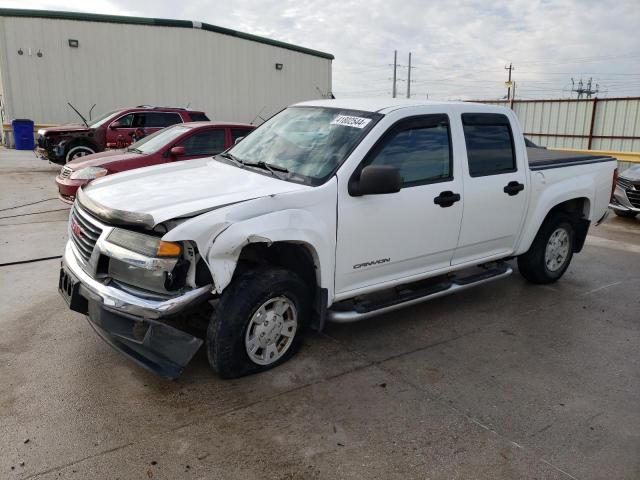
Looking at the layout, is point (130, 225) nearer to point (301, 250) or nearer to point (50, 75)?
point (301, 250)

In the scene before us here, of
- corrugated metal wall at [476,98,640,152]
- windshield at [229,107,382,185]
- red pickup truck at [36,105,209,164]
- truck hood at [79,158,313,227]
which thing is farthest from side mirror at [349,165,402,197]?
corrugated metal wall at [476,98,640,152]

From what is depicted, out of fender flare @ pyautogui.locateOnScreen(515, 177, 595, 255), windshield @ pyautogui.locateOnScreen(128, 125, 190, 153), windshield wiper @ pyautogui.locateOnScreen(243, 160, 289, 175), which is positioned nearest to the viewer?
windshield wiper @ pyautogui.locateOnScreen(243, 160, 289, 175)

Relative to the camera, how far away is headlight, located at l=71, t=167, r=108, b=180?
308 inches

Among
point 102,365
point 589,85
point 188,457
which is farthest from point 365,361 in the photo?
point 589,85

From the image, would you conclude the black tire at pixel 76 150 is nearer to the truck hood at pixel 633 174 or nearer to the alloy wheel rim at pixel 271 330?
the alloy wheel rim at pixel 271 330

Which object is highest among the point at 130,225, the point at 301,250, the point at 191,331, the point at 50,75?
the point at 50,75

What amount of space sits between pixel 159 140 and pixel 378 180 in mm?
5994

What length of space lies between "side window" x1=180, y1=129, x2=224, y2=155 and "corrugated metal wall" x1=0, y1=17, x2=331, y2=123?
1491cm

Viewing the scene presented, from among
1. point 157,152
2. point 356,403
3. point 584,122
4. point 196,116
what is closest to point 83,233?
point 356,403

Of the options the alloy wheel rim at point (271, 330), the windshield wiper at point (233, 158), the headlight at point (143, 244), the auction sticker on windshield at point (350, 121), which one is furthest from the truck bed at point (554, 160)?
the headlight at point (143, 244)

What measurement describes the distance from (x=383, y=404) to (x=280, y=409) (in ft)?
2.18

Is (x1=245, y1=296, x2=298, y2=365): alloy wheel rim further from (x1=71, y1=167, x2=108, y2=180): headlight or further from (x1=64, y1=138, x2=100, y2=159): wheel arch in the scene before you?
(x1=64, y1=138, x2=100, y2=159): wheel arch

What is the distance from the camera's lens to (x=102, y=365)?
3.90 meters

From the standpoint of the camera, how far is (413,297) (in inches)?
176
